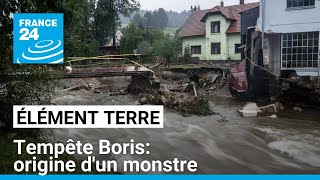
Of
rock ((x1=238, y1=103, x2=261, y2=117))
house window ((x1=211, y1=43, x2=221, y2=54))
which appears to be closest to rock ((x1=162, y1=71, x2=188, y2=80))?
house window ((x1=211, y1=43, x2=221, y2=54))

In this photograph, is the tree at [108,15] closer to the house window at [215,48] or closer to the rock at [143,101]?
the house window at [215,48]

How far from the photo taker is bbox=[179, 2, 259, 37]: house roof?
28156 mm

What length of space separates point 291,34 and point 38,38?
12.1 meters

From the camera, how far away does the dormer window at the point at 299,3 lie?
1532cm

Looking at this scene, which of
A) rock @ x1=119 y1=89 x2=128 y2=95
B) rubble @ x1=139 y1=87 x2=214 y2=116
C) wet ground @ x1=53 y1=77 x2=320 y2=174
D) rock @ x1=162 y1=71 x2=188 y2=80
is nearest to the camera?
wet ground @ x1=53 y1=77 x2=320 y2=174

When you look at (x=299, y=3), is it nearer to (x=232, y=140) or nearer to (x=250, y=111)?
(x=250, y=111)

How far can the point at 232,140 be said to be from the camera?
10.2m

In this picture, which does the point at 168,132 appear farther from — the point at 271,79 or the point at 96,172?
the point at 271,79

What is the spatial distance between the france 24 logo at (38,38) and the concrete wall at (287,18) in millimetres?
11626

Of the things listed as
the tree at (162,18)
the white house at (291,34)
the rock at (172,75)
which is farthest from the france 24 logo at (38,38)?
the tree at (162,18)

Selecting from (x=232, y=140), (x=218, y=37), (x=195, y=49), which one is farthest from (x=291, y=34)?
(x=195, y=49)

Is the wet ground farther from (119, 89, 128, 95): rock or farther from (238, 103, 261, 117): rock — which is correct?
(119, 89, 128, 95): rock

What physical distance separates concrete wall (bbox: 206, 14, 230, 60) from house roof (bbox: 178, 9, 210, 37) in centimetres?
65

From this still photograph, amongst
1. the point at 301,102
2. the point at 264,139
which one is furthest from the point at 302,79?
the point at 264,139
